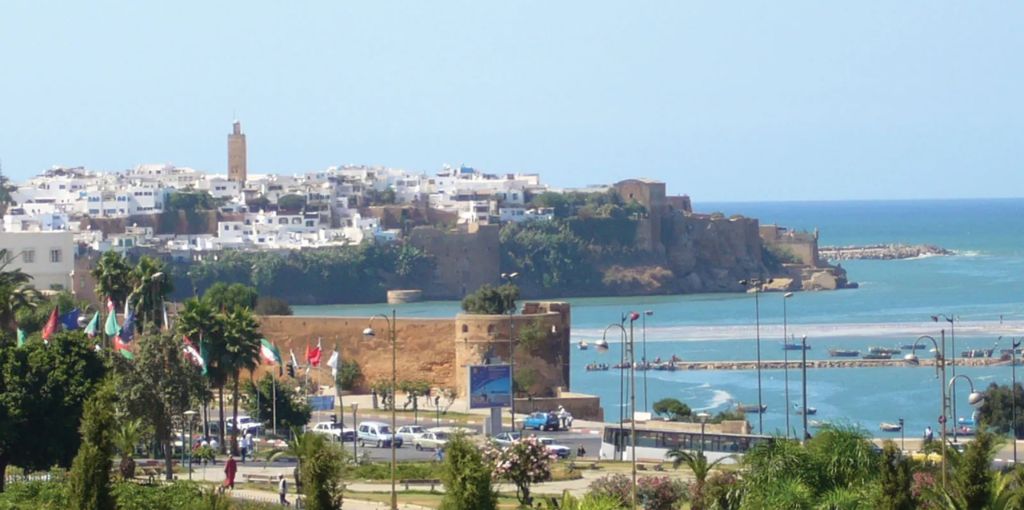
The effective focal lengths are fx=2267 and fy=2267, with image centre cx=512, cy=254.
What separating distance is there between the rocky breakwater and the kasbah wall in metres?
115

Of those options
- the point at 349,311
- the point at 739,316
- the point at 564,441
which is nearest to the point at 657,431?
the point at 564,441

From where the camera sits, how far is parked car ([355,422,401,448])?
138 feet

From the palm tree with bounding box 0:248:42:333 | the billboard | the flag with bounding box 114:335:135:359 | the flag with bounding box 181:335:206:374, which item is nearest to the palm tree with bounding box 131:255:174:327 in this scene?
the palm tree with bounding box 0:248:42:333

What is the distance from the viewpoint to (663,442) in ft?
128

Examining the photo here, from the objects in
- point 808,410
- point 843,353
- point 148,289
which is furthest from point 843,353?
point 148,289

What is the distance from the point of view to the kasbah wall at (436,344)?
181ft

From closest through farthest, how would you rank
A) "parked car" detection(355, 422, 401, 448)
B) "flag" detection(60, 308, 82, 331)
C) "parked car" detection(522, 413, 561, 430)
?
"flag" detection(60, 308, 82, 331) < "parked car" detection(355, 422, 401, 448) < "parked car" detection(522, 413, 561, 430)

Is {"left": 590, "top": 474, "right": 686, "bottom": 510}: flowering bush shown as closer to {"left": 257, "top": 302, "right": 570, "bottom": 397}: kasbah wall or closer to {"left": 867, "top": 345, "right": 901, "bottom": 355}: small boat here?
{"left": 257, "top": 302, "right": 570, "bottom": 397}: kasbah wall

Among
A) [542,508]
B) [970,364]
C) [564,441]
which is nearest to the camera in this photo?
[542,508]

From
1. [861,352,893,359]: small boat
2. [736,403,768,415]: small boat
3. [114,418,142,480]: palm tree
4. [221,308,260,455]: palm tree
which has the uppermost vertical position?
[221,308,260,455]: palm tree

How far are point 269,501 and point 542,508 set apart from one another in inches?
157

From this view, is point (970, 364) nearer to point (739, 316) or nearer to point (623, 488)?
point (739, 316)

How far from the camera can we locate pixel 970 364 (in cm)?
7631

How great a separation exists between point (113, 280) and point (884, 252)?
5262 inches
